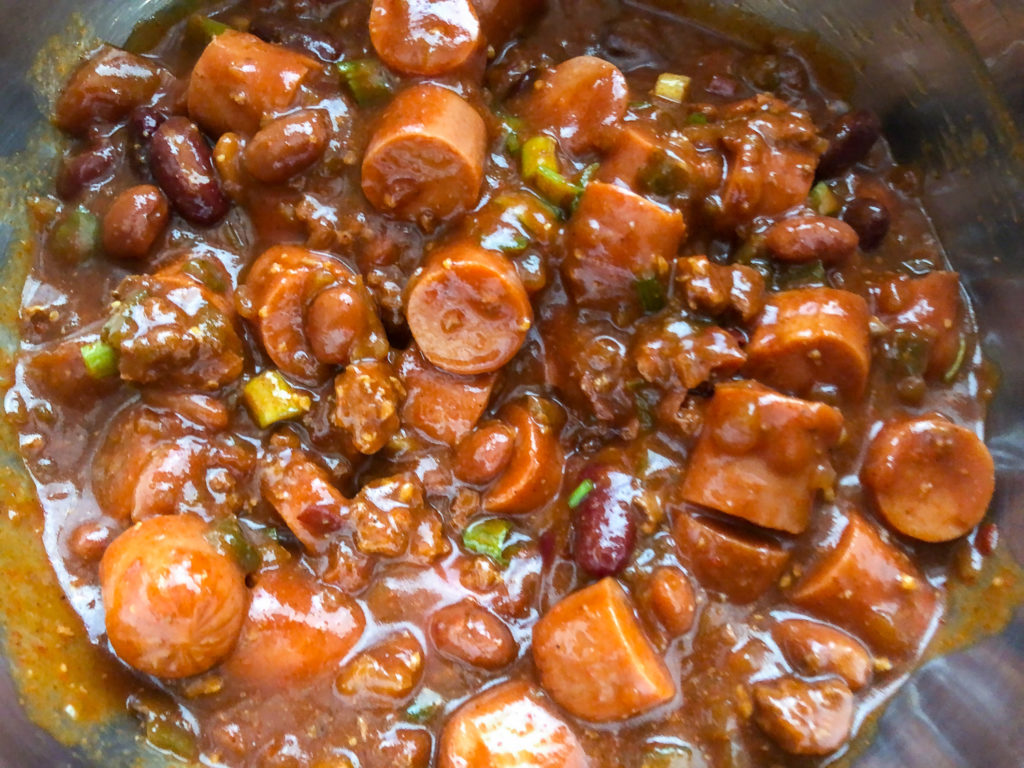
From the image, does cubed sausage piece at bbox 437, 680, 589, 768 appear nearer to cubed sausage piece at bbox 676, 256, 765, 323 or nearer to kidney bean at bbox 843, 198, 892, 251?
cubed sausage piece at bbox 676, 256, 765, 323

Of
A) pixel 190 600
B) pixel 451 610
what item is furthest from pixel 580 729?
pixel 190 600

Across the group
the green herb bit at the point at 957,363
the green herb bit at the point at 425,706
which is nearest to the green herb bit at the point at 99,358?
the green herb bit at the point at 425,706

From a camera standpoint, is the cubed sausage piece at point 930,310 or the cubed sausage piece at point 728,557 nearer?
the cubed sausage piece at point 728,557

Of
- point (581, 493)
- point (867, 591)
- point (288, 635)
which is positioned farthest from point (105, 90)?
point (867, 591)

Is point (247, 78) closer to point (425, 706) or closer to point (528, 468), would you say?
point (528, 468)

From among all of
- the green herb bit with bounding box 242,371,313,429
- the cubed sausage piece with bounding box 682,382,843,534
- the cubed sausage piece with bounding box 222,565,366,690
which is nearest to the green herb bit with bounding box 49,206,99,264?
the green herb bit with bounding box 242,371,313,429

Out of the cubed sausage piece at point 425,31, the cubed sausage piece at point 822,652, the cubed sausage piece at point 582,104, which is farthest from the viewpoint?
the cubed sausage piece at point 582,104

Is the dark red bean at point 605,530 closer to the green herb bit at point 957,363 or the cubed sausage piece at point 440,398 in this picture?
the cubed sausage piece at point 440,398
